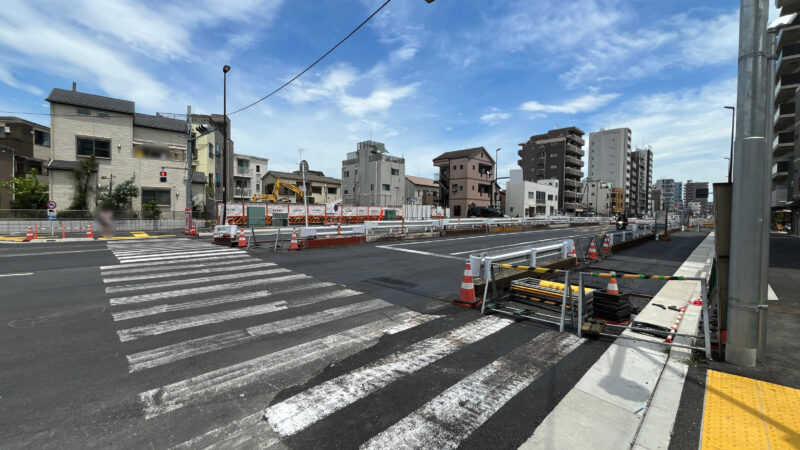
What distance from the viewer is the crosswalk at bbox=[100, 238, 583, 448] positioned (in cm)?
302

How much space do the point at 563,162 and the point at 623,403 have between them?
3206 inches

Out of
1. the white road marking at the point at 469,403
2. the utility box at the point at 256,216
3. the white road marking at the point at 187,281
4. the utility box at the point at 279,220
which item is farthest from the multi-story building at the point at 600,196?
the white road marking at the point at 469,403

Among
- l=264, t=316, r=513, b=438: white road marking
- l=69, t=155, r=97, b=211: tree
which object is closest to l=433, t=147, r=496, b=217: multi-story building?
l=69, t=155, r=97, b=211: tree

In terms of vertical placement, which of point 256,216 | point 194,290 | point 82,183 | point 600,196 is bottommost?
point 194,290

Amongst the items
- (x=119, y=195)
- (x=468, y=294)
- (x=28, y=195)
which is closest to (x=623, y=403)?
(x=468, y=294)

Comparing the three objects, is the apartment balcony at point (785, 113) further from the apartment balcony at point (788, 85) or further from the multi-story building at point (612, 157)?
the multi-story building at point (612, 157)

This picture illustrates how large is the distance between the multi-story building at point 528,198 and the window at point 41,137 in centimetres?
6634

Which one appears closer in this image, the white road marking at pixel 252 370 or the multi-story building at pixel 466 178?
the white road marking at pixel 252 370

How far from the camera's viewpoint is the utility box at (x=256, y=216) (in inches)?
1222

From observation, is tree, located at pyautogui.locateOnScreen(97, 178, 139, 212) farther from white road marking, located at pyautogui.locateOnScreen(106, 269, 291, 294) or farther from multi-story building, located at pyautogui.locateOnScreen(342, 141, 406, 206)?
multi-story building, located at pyautogui.locateOnScreen(342, 141, 406, 206)

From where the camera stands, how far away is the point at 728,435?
113 inches

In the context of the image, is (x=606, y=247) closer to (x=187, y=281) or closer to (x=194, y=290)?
(x=194, y=290)

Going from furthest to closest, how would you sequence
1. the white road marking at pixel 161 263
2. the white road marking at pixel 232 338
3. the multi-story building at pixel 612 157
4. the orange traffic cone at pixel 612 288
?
1. the multi-story building at pixel 612 157
2. the white road marking at pixel 161 263
3. the orange traffic cone at pixel 612 288
4. the white road marking at pixel 232 338

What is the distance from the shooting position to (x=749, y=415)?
315 centimetres
